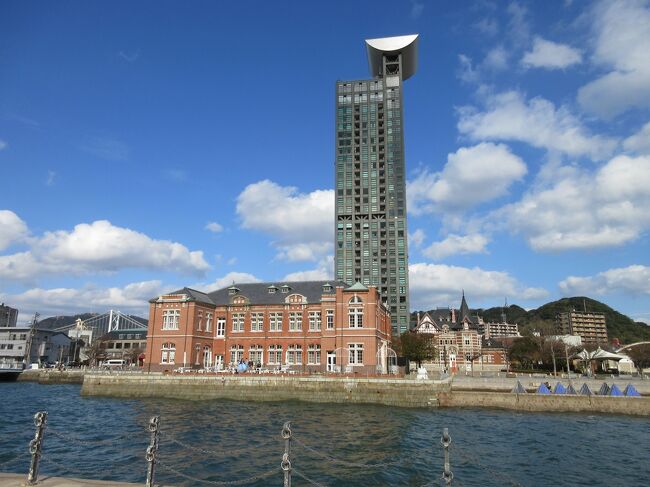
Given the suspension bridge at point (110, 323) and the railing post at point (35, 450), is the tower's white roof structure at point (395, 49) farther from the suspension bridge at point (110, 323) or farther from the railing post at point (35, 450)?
the railing post at point (35, 450)

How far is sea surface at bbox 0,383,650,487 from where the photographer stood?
17641mm

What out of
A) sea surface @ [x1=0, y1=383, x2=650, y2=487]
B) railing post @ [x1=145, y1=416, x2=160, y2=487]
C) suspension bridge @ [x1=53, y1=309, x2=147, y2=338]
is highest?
suspension bridge @ [x1=53, y1=309, x2=147, y2=338]

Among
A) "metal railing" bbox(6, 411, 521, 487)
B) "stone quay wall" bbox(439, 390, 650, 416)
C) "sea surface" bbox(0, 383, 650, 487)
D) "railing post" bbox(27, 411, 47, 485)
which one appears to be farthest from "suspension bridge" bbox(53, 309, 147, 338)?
"railing post" bbox(27, 411, 47, 485)

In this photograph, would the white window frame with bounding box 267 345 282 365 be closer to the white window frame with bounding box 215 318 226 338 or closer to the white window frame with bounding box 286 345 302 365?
the white window frame with bounding box 286 345 302 365

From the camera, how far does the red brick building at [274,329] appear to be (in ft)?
175

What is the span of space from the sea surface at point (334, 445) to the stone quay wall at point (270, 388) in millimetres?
2519

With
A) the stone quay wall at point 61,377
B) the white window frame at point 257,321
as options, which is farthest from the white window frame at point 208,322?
the stone quay wall at point 61,377

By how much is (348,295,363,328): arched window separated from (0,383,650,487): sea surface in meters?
15.0

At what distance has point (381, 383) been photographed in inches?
1622

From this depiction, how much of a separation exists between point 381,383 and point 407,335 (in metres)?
35.6

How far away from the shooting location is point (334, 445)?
903 inches

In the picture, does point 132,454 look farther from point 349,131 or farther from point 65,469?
point 349,131

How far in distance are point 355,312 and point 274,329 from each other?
11.8m

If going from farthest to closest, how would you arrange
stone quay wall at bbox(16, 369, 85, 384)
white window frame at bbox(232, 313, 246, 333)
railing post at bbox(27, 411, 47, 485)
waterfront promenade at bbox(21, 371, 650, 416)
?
stone quay wall at bbox(16, 369, 85, 384) < white window frame at bbox(232, 313, 246, 333) < waterfront promenade at bbox(21, 371, 650, 416) < railing post at bbox(27, 411, 47, 485)
